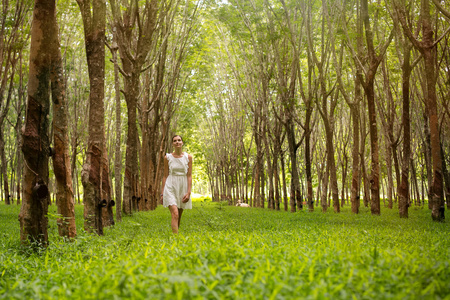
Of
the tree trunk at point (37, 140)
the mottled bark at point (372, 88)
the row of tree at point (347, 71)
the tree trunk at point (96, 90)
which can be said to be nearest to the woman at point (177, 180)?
the tree trunk at point (96, 90)

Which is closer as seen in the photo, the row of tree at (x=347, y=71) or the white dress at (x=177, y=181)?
the white dress at (x=177, y=181)

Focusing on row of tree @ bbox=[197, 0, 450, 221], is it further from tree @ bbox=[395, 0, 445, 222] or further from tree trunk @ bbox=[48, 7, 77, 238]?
tree trunk @ bbox=[48, 7, 77, 238]

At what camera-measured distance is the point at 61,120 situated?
227 inches

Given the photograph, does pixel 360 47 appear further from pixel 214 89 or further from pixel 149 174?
pixel 214 89

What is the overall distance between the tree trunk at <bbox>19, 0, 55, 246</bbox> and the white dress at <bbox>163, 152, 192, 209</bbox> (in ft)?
7.70

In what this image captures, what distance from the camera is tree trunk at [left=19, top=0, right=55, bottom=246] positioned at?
4855mm

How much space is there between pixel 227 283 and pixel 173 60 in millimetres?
15482

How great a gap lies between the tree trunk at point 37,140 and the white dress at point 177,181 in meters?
2.35

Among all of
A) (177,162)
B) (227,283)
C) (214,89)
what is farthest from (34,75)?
(214,89)

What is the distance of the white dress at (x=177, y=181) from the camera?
6906 mm

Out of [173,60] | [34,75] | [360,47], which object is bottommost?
[34,75]

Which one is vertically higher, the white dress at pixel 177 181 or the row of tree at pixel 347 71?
the row of tree at pixel 347 71

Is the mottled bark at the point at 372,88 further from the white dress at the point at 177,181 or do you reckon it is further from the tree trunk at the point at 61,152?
the tree trunk at the point at 61,152

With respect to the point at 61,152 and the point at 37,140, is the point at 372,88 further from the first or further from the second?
the point at 37,140
